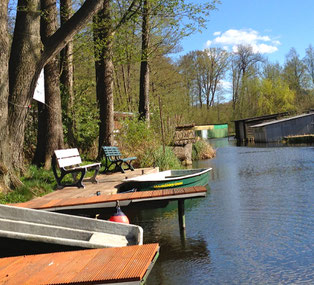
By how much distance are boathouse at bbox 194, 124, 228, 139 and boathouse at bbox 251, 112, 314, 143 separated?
1387cm

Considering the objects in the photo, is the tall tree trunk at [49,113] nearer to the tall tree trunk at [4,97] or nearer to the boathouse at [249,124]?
the tall tree trunk at [4,97]

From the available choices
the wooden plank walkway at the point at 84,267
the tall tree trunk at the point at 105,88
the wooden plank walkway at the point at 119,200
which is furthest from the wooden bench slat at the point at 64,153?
the wooden plank walkway at the point at 84,267

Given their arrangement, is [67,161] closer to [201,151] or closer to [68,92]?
[68,92]

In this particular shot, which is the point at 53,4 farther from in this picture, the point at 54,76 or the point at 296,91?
the point at 296,91

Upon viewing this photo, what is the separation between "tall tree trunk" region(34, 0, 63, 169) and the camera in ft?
42.4

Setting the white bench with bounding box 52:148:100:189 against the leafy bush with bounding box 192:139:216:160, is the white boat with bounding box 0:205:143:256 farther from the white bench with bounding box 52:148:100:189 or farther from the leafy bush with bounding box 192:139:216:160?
the leafy bush with bounding box 192:139:216:160

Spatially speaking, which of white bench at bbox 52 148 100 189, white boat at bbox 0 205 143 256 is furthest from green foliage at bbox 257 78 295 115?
white boat at bbox 0 205 143 256

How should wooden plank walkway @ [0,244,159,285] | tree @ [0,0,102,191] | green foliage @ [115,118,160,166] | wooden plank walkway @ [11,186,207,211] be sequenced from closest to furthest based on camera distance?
wooden plank walkway @ [0,244,159,285] < wooden plank walkway @ [11,186,207,211] < tree @ [0,0,102,191] < green foliage @ [115,118,160,166]

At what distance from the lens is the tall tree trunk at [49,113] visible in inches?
508

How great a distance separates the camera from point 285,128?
157 feet

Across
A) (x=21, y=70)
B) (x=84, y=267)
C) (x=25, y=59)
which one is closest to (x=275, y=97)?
(x=25, y=59)

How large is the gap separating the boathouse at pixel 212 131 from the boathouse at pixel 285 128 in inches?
546

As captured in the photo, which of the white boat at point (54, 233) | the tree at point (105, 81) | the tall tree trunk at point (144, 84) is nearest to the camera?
the white boat at point (54, 233)

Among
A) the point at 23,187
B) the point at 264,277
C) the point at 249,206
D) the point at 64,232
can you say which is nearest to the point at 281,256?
the point at 264,277
